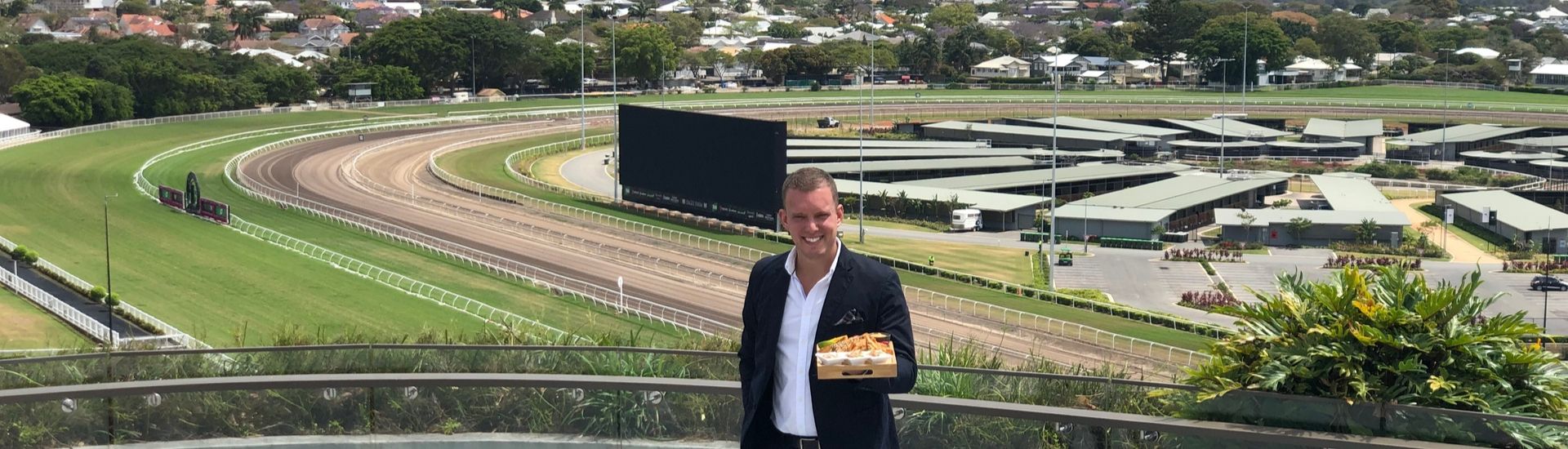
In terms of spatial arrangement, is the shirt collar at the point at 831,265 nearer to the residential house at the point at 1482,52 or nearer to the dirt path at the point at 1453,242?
the dirt path at the point at 1453,242

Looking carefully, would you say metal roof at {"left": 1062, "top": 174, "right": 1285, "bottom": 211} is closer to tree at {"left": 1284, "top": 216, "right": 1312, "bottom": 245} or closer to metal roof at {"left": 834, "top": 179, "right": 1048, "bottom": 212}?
metal roof at {"left": 834, "top": 179, "right": 1048, "bottom": 212}

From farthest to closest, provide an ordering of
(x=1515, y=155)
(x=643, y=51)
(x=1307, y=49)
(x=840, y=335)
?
1. (x=1307, y=49)
2. (x=643, y=51)
3. (x=1515, y=155)
4. (x=840, y=335)

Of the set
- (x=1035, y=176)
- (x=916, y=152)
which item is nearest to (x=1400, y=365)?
(x=1035, y=176)

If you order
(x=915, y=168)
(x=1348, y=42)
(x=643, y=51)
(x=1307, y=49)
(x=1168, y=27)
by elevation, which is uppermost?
(x=1168, y=27)

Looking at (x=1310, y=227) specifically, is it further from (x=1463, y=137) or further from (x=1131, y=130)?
(x=1463, y=137)

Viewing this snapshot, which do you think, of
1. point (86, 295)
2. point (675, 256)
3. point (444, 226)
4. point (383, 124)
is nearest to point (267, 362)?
point (86, 295)
